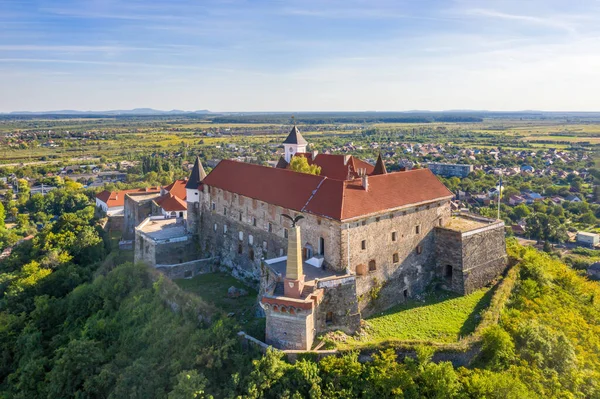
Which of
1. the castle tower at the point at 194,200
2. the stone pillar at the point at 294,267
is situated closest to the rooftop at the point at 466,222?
the stone pillar at the point at 294,267

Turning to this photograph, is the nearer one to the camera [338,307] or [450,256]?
[338,307]

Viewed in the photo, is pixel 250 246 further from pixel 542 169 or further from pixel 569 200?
pixel 542 169

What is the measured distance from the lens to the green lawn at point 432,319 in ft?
93.8

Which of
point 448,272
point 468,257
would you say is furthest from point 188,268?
point 468,257

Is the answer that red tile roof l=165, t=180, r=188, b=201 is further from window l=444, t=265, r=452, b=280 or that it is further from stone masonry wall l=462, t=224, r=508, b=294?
stone masonry wall l=462, t=224, r=508, b=294

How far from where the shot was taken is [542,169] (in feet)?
434

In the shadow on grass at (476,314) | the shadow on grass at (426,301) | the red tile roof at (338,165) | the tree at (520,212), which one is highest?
the red tile roof at (338,165)

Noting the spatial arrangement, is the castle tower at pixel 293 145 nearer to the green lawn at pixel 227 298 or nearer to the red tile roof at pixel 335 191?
the red tile roof at pixel 335 191

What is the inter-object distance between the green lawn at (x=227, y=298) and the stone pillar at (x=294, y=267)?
354 centimetres

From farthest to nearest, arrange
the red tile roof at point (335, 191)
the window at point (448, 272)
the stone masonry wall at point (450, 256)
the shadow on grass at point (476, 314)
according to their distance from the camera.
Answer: the window at point (448, 272), the stone masonry wall at point (450, 256), the red tile roof at point (335, 191), the shadow on grass at point (476, 314)

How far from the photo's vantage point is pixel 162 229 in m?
47.3

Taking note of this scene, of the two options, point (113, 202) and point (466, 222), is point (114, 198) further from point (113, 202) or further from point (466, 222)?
point (466, 222)

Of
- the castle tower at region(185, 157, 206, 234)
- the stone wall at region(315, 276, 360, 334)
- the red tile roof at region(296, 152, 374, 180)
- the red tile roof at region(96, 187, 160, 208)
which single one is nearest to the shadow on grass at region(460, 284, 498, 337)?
the stone wall at region(315, 276, 360, 334)

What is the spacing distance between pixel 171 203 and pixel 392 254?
2984cm
